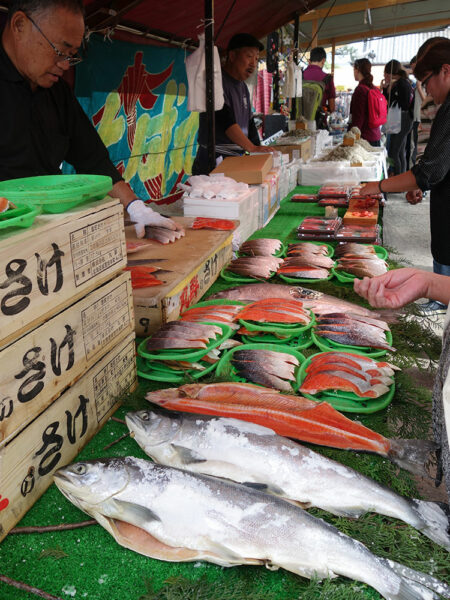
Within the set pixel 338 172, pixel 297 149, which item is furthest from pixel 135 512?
pixel 297 149

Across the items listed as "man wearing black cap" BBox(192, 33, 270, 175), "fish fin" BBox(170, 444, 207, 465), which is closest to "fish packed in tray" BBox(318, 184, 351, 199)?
"man wearing black cap" BBox(192, 33, 270, 175)

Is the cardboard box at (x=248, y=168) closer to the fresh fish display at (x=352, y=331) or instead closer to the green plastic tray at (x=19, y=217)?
the fresh fish display at (x=352, y=331)

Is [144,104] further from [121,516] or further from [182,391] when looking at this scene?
[121,516]

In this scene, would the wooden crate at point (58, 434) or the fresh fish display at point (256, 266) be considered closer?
the wooden crate at point (58, 434)

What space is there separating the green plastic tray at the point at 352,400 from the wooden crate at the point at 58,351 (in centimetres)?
81

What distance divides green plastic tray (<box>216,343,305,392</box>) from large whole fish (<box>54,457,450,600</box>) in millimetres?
709

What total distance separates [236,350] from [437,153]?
269 centimetres

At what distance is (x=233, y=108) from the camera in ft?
20.8

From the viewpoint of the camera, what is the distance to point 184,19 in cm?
745

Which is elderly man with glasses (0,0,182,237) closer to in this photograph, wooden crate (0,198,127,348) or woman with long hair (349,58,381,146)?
wooden crate (0,198,127,348)

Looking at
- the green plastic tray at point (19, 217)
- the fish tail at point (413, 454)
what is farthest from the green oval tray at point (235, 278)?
the green plastic tray at point (19, 217)

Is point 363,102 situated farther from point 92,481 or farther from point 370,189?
point 92,481

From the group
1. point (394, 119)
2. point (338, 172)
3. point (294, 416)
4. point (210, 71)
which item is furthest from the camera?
point (394, 119)

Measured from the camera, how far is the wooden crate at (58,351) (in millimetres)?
1228
